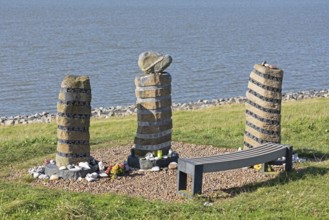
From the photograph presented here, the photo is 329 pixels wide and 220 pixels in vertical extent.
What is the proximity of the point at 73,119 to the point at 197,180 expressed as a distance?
2.79 m

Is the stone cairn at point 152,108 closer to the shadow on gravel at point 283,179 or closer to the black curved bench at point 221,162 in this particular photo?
the black curved bench at point 221,162

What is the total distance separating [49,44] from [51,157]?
40.8 meters

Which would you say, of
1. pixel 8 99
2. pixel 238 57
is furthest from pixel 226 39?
pixel 8 99

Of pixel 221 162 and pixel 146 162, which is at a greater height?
pixel 221 162

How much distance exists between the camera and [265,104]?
41.0ft

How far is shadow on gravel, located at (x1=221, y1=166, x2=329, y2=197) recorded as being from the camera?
10638 millimetres

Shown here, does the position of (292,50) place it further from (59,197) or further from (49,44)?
(59,197)

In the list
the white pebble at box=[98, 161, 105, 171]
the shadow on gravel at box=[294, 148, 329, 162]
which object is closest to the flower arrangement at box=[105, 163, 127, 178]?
the white pebble at box=[98, 161, 105, 171]

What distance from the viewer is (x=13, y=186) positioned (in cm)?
1052

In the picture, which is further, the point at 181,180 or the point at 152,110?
the point at 152,110

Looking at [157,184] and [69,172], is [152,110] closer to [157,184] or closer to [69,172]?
[157,184]

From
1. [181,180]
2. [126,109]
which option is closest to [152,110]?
[181,180]

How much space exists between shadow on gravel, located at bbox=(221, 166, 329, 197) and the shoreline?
1666 centimetres

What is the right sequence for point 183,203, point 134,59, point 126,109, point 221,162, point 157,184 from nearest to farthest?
point 183,203 → point 221,162 → point 157,184 → point 126,109 → point 134,59
